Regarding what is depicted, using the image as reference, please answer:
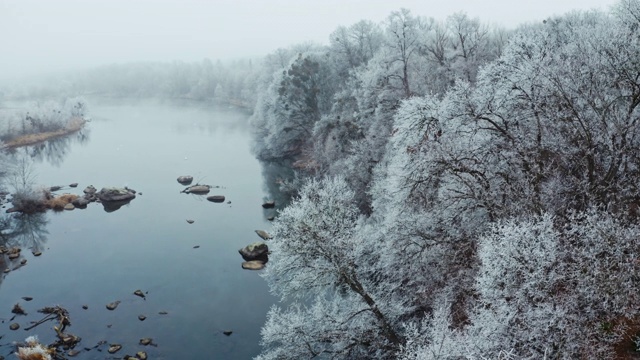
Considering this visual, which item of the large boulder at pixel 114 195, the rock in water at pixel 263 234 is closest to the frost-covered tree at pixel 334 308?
the rock in water at pixel 263 234

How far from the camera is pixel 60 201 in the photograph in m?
46.5

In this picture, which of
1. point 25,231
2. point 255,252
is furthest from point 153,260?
point 25,231

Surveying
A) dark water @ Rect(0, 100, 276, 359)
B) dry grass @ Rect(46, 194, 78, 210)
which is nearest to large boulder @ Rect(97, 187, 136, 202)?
dark water @ Rect(0, 100, 276, 359)

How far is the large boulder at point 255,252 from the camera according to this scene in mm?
33562

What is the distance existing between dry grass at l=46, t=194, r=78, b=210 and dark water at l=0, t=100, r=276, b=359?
54.9 inches

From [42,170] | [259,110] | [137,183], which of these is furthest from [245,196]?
[42,170]

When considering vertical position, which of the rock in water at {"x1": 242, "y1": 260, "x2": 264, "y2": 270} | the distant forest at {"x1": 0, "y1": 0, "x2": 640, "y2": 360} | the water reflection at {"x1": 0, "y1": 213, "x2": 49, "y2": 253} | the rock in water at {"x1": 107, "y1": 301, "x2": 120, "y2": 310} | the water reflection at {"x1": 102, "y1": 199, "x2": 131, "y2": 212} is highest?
the distant forest at {"x1": 0, "y1": 0, "x2": 640, "y2": 360}

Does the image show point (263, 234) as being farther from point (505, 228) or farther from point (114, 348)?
point (505, 228)

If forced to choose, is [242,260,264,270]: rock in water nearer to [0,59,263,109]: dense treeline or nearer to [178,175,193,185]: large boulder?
[178,175,193,185]: large boulder

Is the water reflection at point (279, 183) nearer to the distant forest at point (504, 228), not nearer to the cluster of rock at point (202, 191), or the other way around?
the cluster of rock at point (202, 191)

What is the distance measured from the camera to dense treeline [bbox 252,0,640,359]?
10.1 meters

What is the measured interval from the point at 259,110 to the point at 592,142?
2075 inches

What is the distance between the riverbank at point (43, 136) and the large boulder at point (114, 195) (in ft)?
110

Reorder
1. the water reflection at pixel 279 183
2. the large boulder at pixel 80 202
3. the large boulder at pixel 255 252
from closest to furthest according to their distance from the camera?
1. the large boulder at pixel 255 252
2. the water reflection at pixel 279 183
3. the large boulder at pixel 80 202
